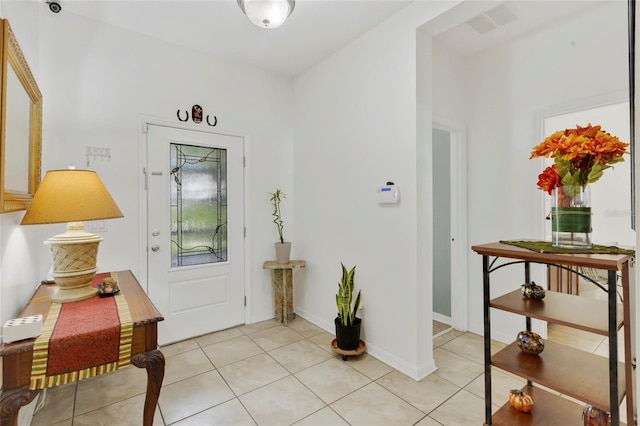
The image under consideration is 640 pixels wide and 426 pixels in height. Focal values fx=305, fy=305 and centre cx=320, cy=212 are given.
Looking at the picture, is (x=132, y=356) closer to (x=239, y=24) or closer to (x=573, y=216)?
(x=573, y=216)

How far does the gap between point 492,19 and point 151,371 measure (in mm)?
3386

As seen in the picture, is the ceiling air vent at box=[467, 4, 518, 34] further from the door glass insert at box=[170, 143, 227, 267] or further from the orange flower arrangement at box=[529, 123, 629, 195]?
the door glass insert at box=[170, 143, 227, 267]

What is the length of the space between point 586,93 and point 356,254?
225cm

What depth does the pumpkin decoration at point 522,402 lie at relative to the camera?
4.66ft

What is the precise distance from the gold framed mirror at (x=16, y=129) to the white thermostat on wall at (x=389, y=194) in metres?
2.20

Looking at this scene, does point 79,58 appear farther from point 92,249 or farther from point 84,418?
point 84,418

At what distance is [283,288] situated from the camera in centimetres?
336

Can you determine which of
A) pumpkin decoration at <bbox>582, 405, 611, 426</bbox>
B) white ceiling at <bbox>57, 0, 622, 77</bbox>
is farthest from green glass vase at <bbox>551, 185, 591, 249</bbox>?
white ceiling at <bbox>57, 0, 622, 77</bbox>

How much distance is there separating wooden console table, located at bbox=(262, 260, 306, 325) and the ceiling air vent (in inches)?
109

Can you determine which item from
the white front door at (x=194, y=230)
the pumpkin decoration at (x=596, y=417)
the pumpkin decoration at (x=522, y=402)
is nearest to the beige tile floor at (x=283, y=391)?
the white front door at (x=194, y=230)

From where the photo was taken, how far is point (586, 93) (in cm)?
241

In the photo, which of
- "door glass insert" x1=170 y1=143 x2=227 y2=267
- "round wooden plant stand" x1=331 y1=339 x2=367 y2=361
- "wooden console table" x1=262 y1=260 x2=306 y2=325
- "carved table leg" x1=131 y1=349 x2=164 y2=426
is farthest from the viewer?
"wooden console table" x1=262 y1=260 x2=306 y2=325

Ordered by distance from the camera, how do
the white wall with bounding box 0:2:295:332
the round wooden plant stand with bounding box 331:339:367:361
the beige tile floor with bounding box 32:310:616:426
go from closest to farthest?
the beige tile floor with bounding box 32:310:616:426
the white wall with bounding box 0:2:295:332
the round wooden plant stand with bounding box 331:339:367:361

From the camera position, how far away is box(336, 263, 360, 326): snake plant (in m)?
2.59
